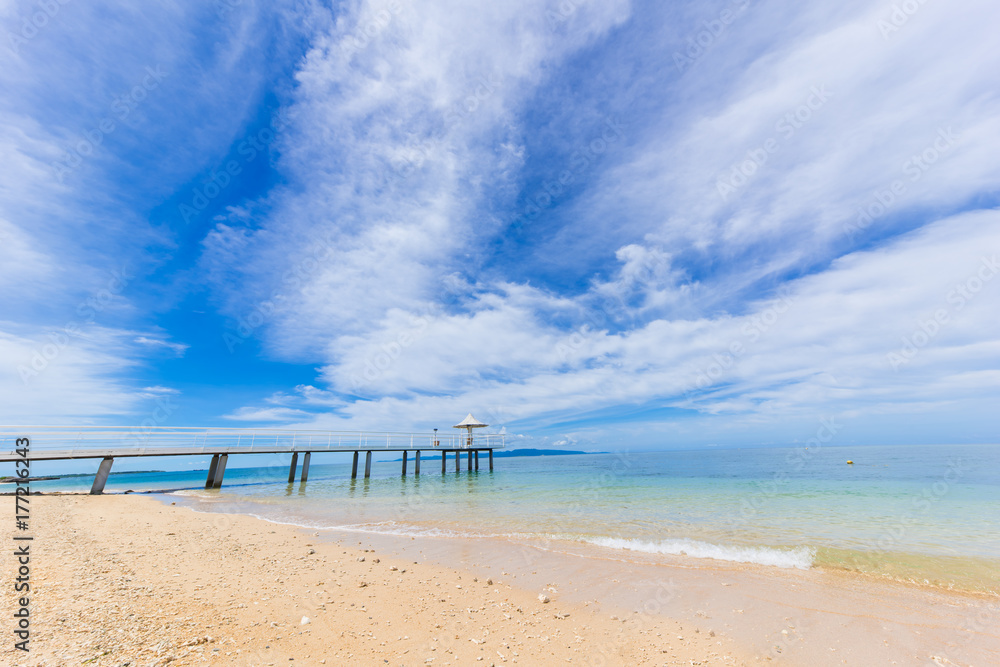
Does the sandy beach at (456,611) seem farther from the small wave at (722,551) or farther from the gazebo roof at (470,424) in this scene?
the gazebo roof at (470,424)

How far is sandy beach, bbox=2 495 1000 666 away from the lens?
3850mm

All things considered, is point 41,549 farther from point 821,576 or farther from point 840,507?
point 840,507

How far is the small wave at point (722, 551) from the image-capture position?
26.2 ft

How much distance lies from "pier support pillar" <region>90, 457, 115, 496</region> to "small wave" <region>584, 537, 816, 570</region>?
2222 cm

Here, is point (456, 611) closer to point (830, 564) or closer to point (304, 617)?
point (304, 617)

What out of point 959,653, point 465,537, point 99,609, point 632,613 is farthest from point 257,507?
point 959,653

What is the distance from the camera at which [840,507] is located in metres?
15.1

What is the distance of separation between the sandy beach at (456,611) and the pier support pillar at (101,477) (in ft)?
46.0

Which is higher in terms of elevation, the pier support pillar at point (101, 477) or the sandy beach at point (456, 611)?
the pier support pillar at point (101, 477)

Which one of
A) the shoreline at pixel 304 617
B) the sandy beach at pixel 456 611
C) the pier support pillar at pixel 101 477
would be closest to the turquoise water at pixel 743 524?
the sandy beach at pixel 456 611

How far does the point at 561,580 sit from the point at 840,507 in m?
14.8

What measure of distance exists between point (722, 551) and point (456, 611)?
256 inches

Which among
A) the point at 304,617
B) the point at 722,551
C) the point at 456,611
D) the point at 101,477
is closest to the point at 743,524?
the point at 722,551

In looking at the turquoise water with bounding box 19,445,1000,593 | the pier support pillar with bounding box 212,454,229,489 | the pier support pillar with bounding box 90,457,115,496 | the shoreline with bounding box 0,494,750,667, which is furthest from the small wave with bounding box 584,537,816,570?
the pier support pillar with bounding box 212,454,229,489
